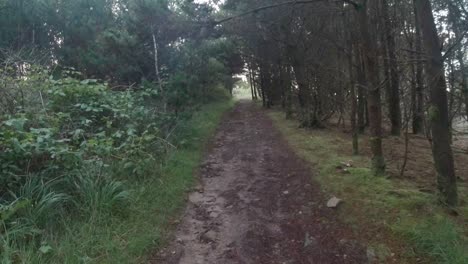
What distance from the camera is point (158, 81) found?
950 cm

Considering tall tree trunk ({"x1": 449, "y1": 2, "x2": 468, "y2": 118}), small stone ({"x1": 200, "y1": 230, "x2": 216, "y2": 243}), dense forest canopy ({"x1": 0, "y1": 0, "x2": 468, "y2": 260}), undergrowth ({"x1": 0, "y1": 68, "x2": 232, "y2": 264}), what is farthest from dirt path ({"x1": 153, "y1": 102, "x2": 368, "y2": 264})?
tall tree trunk ({"x1": 449, "y1": 2, "x2": 468, "y2": 118})

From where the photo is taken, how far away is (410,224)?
3830mm

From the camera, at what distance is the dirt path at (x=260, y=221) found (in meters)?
3.78

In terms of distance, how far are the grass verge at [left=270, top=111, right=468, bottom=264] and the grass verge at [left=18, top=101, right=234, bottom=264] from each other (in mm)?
2357

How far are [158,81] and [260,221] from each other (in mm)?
6032

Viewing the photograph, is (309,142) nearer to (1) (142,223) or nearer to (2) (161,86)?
(2) (161,86)

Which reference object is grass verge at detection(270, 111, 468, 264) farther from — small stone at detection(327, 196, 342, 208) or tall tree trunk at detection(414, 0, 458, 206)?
tall tree trunk at detection(414, 0, 458, 206)

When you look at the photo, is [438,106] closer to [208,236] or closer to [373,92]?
[373,92]

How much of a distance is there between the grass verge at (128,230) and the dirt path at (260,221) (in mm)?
218

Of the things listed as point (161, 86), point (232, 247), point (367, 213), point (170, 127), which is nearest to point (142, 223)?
point (232, 247)

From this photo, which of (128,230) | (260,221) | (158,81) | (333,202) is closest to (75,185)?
(128,230)

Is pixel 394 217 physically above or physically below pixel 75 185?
below

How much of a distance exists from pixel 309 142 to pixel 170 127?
140 inches

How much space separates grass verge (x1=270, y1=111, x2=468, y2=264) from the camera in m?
3.35
